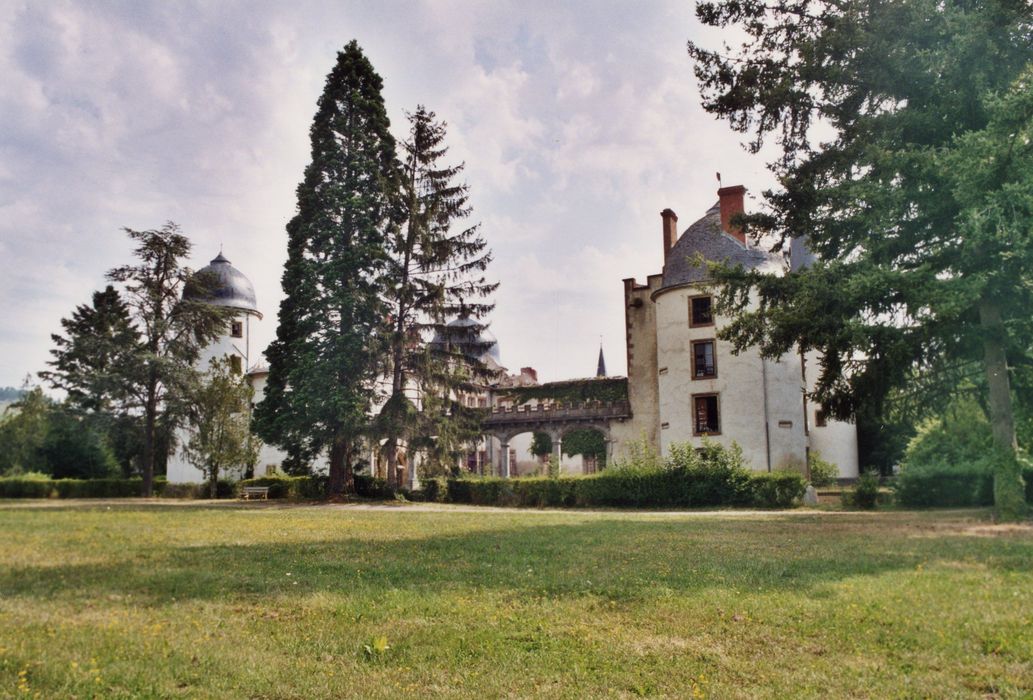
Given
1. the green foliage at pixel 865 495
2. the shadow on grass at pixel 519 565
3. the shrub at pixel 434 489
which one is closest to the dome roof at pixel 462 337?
the shrub at pixel 434 489

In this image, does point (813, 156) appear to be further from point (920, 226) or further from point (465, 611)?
point (465, 611)

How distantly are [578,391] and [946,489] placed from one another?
79.0 feet

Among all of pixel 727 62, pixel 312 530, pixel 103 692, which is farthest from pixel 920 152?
pixel 103 692

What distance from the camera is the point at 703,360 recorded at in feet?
123

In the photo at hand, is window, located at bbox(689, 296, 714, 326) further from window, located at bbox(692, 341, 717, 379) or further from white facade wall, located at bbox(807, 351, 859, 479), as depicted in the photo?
white facade wall, located at bbox(807, 351, 859, 479)

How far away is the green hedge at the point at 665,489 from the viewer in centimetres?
2534

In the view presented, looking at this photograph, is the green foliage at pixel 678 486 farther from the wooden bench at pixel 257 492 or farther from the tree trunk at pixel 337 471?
the wooden bench at pixel 257 492

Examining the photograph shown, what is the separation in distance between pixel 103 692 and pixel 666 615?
418 centimetres

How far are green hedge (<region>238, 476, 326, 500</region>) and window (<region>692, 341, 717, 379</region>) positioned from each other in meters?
18.3

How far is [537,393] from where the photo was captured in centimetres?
4769

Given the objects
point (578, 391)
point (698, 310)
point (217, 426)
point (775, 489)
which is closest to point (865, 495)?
point (775, 489)

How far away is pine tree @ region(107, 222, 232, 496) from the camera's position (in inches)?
1374

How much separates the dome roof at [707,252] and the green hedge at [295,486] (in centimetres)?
1900

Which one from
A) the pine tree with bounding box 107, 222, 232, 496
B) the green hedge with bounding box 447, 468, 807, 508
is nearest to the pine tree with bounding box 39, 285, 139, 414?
the pine tree with bounding box 107, 222, 232, 496
